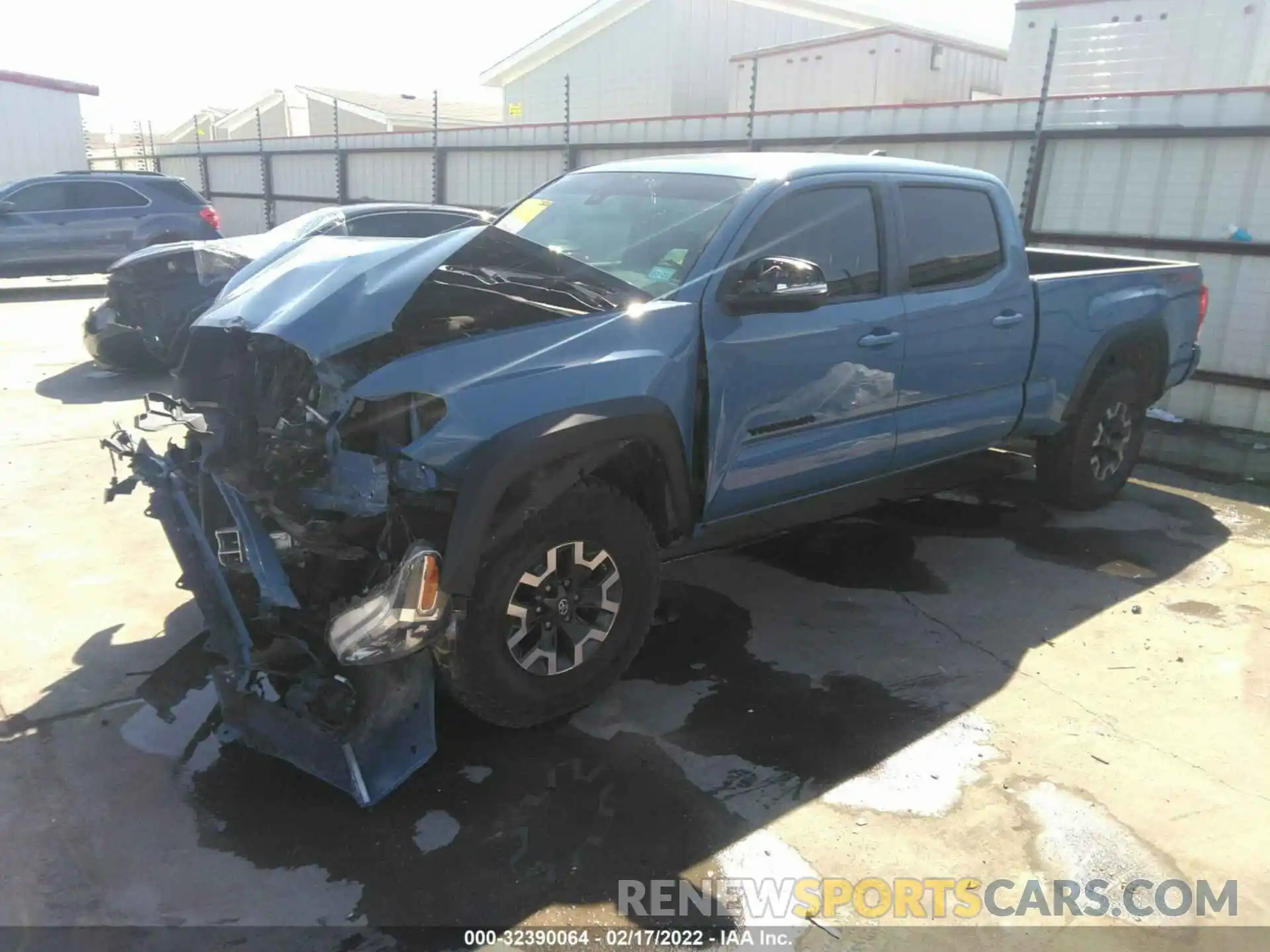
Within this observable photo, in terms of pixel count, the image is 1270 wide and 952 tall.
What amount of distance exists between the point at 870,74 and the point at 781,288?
10802 millimetres

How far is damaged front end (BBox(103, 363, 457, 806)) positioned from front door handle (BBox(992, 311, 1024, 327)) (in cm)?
312

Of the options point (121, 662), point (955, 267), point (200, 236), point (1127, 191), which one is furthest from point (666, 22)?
point (121, 662)

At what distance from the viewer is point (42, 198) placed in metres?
13.5

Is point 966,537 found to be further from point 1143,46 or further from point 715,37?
point 715,37

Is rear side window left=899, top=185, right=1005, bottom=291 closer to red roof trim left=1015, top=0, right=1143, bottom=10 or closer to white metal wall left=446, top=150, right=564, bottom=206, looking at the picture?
red roof trim left=1015, top=0, right=1143, bottom=10

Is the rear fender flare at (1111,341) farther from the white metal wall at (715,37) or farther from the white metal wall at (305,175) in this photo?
the white metal wall at (715,37)

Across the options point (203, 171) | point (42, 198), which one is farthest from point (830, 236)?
point (203, 171)

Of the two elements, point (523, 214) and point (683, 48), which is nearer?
point (523, 214)

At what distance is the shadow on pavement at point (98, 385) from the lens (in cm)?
791

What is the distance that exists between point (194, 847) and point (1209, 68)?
39.7 feet

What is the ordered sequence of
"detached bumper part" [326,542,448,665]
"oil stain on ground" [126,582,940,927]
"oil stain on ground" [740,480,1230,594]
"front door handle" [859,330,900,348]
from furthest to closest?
"oil stain on ground" [740,480,1230,594]
"front door handle" [859,330,900,348]
"detached bumper part" [326,542,448,665]
"oil stain on ground" [126,582,940,927]

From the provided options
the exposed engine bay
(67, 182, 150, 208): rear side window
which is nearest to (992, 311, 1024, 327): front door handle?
the exposed engine bay

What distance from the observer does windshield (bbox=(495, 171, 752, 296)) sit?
12.2 ft

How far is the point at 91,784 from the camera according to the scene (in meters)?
3.04
